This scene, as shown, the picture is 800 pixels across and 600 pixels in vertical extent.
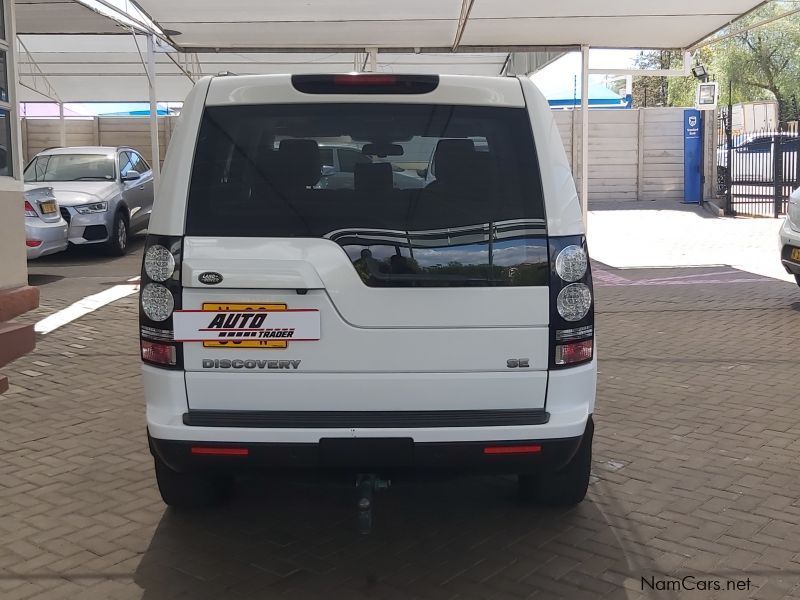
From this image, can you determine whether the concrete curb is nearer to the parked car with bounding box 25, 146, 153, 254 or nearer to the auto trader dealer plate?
the parked car with bounding box 25, 146, 153, 254

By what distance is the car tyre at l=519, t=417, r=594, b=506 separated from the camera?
4254mm

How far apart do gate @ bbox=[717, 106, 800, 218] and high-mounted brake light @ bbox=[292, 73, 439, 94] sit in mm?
17578

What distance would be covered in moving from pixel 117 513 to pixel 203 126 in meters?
1.95

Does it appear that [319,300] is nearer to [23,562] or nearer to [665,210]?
[23,562]

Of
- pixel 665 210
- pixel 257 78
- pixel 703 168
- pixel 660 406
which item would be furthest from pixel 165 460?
pixel 703 168

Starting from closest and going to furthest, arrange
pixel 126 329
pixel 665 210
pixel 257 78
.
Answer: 1. pixel 257 78
2. pixel 126 329
3. pixel 665 210

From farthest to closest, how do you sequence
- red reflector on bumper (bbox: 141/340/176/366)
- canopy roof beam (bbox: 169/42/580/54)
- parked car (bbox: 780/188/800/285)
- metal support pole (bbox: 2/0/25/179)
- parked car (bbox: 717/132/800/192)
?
parked car (bbox: 717/132/800/192) < canopy roof beam (bbox: 169/42/580/54) < parked car (bbox: 780/188/800/285) < metal support pole (bbox: 2/0/25/179) < red reflector on bumper (bbox: 141/340/176/366)

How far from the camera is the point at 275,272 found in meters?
3.50

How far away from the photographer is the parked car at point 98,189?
47.8 ft

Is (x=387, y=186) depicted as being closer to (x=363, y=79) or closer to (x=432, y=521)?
(x=363, y=79)

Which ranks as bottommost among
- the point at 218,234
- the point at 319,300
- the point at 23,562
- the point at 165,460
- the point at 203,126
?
the point at 23,562

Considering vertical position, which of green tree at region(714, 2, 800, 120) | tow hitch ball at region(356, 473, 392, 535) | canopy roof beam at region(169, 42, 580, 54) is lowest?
tow hitch ball at region(356, 473, 392, 535)

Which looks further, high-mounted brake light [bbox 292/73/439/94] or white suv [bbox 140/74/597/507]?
high-mounted brake light [bbox 292/73/439/94]

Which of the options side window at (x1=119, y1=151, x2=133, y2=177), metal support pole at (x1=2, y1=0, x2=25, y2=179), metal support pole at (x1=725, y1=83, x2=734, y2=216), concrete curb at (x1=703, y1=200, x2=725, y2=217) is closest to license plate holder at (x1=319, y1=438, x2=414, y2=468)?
metal support pole at (x1=2, y1=0, x2=25, y2=179)
